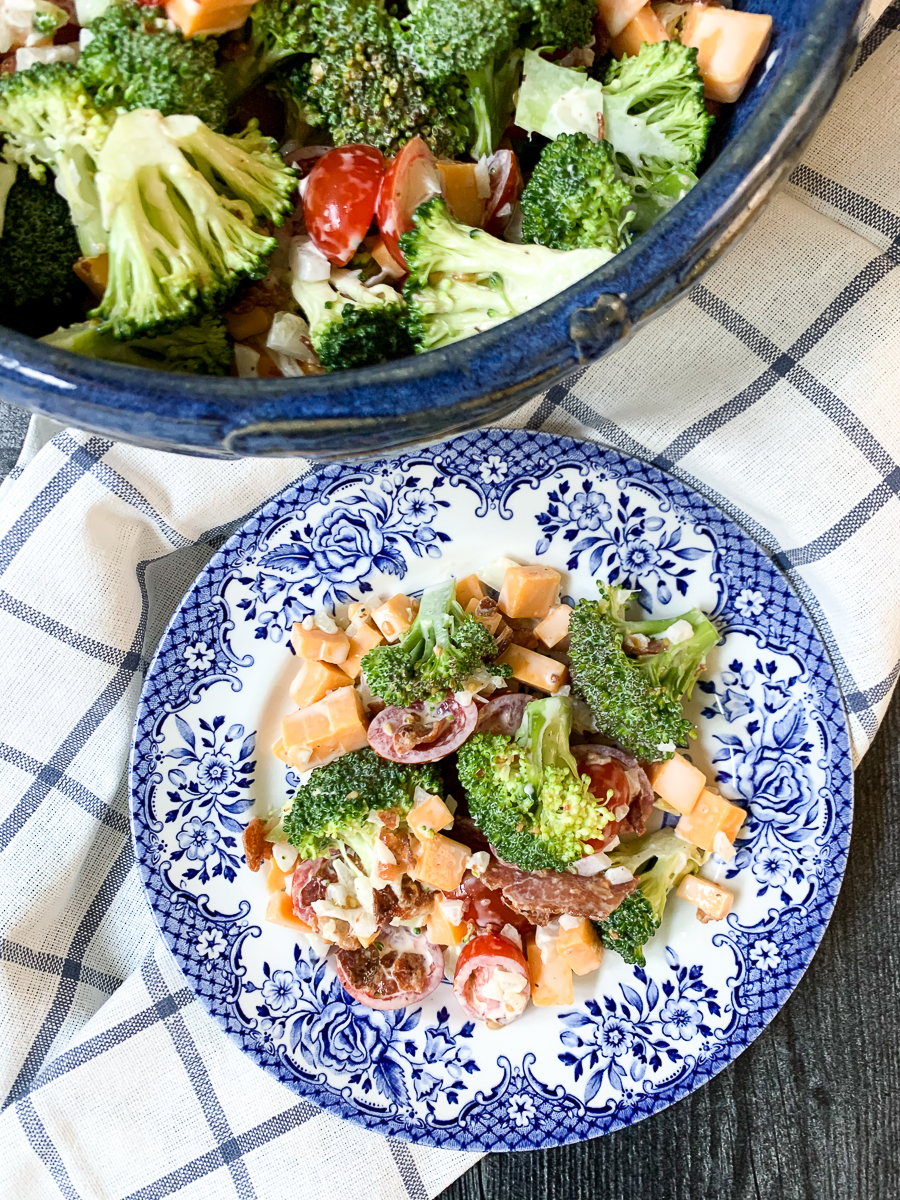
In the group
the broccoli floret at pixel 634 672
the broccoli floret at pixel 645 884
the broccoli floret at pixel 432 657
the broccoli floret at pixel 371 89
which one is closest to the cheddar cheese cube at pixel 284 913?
the broccoli floret at pixel 432 657

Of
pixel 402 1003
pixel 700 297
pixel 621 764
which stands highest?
pixel 700 297

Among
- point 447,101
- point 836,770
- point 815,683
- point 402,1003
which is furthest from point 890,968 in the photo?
point 447,101

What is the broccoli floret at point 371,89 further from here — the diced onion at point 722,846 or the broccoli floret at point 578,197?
→ the diced onion at point 722,846

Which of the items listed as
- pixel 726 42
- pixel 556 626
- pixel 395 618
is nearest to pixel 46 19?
pixel 726 42

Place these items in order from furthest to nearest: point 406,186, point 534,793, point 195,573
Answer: point 195,573, point 534,793, point 406,186

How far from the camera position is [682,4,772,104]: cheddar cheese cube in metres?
1.00

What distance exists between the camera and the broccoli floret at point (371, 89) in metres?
0.99

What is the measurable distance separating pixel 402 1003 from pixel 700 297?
4.10 ft

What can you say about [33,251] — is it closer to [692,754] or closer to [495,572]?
[495,572]

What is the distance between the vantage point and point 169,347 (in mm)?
1098

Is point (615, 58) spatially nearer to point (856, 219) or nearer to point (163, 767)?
point (856, 219)

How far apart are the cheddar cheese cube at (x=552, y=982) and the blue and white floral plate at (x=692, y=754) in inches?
2.2

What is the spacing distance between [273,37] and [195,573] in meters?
1.05

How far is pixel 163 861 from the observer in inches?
68.2
